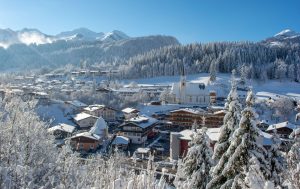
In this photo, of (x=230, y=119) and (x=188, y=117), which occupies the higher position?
(x=230, y=119)

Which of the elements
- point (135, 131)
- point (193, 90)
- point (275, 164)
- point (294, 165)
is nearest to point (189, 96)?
point (193, 90)

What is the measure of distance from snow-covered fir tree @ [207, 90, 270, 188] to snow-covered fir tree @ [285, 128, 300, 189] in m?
1.25

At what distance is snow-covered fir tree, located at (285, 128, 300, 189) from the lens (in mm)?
9422

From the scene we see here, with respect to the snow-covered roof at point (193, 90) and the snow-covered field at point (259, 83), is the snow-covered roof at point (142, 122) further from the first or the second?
the snow-covered field at point (259, 83)

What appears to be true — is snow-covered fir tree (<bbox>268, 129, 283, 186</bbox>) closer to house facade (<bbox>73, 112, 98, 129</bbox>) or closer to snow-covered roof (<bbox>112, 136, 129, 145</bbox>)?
snow-covered roof (<bbox>112, 136, 129, 145</bbox>)

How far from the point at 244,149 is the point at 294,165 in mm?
2399

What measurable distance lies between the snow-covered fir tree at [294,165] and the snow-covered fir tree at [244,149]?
1.25m

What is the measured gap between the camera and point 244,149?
13.5 metres

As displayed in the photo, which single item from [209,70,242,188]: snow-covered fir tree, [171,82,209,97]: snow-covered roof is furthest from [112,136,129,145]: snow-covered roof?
[171,82,209,97]: snow-covered roof

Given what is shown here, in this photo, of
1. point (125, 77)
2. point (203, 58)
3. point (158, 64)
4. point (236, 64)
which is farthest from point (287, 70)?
point (125, 77)

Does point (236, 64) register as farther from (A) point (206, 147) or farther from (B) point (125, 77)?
(A) point (206, 147)

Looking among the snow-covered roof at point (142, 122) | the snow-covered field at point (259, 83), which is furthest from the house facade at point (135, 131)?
the snow-covered field at point (259, 83)

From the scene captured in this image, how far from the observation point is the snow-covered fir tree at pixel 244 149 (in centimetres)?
1331

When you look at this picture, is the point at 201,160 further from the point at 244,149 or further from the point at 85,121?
the point at 85,121
